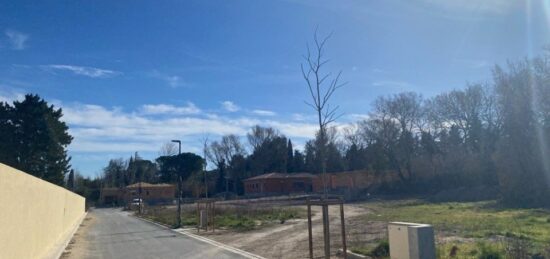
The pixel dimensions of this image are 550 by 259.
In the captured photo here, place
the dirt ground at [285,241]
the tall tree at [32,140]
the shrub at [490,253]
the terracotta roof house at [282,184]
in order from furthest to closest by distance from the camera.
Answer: the terracotta roof house at [282,184]
the tall tree at [32,140]
the dirt ground at [285,241]
the shrub at [490,253]

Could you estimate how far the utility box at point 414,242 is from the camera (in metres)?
9.73

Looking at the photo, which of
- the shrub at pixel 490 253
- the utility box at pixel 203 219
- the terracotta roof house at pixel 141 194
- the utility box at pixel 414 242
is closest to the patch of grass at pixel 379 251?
the shrub at pixel 490 253

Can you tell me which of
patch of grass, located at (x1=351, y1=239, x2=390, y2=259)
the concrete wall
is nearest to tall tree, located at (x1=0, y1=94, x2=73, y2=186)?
the concrete wall

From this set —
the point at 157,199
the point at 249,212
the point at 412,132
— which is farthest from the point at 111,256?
the point at 157,199

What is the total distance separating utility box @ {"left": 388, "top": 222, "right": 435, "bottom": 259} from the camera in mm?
9734

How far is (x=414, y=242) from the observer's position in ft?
32.2

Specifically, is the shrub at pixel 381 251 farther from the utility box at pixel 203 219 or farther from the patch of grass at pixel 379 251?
the utility box at pixel 203 219

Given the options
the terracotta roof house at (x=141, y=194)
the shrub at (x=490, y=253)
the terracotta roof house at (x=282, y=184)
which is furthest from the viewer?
the terracotta roof house at (x=141, y=194)

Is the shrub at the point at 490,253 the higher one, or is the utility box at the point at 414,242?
the utility box at the point at 414,242

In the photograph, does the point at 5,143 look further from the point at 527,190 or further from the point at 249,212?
the point at 527,190

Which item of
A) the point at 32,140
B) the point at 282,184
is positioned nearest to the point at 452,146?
the point at 282,184

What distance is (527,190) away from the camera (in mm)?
38312

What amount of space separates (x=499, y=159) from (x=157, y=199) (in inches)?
2705

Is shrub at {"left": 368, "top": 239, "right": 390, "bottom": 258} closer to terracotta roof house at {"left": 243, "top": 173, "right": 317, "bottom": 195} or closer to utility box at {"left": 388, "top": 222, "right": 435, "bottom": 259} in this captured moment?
utility box at {"left": 388, "top": 222, "right": 435, "bottom": 259}
